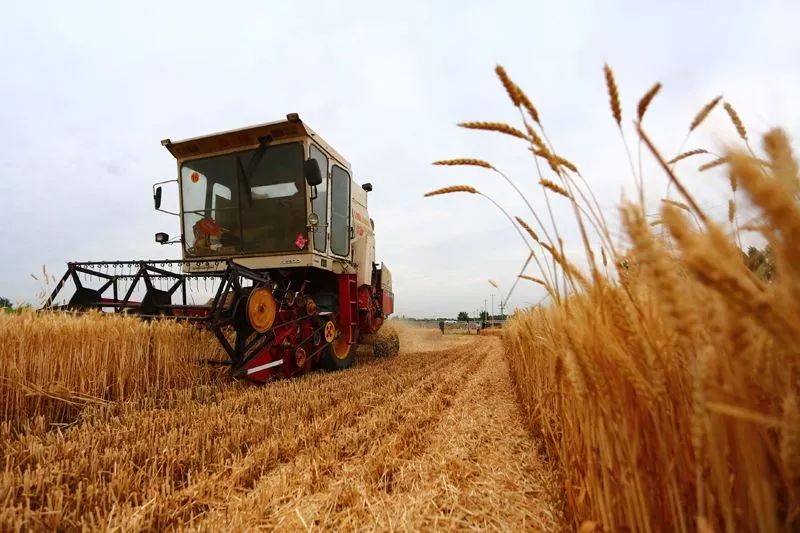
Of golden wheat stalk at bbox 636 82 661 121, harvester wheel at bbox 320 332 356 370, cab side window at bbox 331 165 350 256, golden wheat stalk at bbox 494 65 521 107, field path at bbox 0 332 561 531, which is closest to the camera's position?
golden wheat stalk at bbox 636 82 661 121

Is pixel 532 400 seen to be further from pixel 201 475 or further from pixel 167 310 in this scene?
pixel 167 310

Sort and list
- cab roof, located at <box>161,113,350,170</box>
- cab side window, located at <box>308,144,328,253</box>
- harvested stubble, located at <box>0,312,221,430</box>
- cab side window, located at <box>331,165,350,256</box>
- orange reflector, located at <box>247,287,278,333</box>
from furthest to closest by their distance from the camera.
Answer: cab side window, located at <box>331,165,350,256</box>, cab side window, located at <box>308,144,328,253</box>, cab roof, located at <box>161,113,350,170</box>, orange reflector, located at <box>247,287,278,333</box>, harvested stubble, located at <box>0,312,221,430</box>

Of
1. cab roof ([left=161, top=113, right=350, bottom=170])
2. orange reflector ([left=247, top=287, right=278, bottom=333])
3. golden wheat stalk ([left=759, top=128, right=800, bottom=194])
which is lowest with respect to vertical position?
orange reflector ([left=247, top=287, right=278, bottom=333])

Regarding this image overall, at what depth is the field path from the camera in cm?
170

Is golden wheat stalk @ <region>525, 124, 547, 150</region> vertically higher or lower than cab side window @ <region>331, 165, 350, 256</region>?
lower

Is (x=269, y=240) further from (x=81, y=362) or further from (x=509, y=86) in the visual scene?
(x=509, y=86)

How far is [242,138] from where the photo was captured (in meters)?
5.91

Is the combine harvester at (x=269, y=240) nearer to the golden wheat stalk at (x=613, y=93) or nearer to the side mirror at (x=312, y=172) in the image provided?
the side mirror at (x=312, y=172)

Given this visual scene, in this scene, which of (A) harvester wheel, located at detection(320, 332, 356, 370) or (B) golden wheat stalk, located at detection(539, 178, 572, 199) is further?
(A) harvester wheel, located at detection(320, 332, 356, 370)

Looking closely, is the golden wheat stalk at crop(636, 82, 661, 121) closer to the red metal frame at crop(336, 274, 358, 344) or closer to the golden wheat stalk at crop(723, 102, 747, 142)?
the golden wheat stalk at crop(723, 102, 747, 142)

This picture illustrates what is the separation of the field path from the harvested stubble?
0.41 metres

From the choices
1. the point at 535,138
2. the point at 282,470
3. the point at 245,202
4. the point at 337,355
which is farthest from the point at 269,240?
the point at 535,138

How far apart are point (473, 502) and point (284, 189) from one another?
516cm

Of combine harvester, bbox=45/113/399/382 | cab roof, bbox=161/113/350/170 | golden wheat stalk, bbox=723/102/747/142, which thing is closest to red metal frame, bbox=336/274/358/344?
combine harvester, bbox=45/113/399/382
